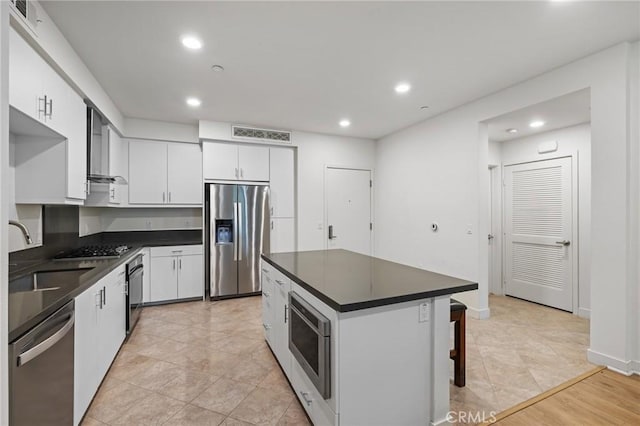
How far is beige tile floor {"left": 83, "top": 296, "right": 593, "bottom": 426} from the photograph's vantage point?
75.4 inches

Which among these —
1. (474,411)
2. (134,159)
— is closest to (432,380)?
(474,411)

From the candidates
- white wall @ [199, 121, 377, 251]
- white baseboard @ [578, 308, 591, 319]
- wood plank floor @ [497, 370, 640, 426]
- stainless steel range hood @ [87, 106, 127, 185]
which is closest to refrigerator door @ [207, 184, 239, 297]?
white wall @ [199, 121, 377, 251]

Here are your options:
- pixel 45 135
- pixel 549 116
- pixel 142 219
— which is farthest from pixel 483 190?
pixel 142 219

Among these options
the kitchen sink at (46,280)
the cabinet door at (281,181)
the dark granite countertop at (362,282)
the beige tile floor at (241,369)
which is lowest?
the beige tile floor at (241,369)

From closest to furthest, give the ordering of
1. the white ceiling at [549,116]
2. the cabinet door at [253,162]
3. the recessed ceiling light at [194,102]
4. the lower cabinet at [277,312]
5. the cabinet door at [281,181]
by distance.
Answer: the lower cabinet at [277,312] < the white ceiling at [549,116] < the recessed ceiling light at [194,102] < the cabinet door at [253,162] < the cabinet door at [281,181]

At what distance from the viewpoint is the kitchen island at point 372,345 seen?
4.66 ft

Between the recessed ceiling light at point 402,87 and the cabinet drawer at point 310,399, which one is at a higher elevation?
the recessed ceiling light at point 402,87

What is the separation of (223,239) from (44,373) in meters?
2.96

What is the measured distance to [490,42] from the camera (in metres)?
2.29

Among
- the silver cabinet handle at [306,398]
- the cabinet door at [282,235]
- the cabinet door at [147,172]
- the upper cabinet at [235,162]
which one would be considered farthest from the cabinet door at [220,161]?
the silver cabinet handle at [306,398]

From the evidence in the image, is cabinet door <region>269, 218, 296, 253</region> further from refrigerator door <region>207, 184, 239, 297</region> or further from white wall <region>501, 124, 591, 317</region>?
white wall <region>501, 124, 591, 317</region>

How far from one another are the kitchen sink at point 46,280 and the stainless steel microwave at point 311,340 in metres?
1.44

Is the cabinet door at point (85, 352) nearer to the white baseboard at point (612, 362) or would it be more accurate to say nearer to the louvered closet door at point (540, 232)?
the white baseboard at point (612, 362)

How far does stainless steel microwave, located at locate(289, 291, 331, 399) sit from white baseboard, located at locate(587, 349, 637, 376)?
248cm
